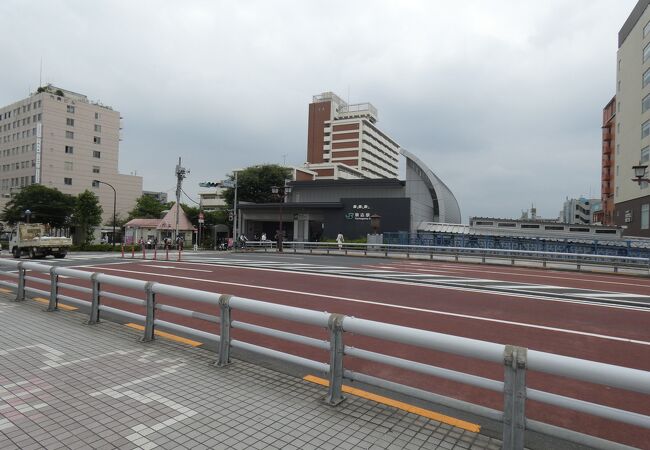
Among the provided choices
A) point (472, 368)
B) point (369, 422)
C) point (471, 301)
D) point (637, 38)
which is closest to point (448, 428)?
point (369, 422)

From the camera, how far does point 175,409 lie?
386cm

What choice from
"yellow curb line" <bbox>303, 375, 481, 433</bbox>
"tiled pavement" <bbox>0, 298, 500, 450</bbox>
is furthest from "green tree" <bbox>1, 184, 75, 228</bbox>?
"yellow curb line" <bbox>303, 375, 481, 433</bbox>

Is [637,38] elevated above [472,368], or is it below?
above

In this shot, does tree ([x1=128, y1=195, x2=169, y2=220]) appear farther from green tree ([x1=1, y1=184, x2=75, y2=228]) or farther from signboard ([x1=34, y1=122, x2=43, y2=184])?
green tree ([x1=1, y1=184, x2=75, y2=228])

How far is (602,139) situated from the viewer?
265 ft

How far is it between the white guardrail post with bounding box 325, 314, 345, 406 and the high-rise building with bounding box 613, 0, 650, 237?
4610cm

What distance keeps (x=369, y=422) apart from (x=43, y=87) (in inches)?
3624

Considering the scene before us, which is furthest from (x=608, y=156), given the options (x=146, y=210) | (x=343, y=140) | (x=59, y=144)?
(x=59, y=144)

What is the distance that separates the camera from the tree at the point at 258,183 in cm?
6031

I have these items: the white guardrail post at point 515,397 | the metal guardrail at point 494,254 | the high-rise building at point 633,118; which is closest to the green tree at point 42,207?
the metal guardrail at point 494,254

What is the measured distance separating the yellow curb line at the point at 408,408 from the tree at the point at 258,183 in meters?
56.0

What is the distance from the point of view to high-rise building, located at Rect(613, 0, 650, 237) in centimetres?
4162

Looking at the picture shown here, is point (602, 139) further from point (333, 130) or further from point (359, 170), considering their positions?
point (333, 130)

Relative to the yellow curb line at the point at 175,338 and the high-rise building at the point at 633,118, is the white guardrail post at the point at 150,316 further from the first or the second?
the high-rise building at the point at 633,118
